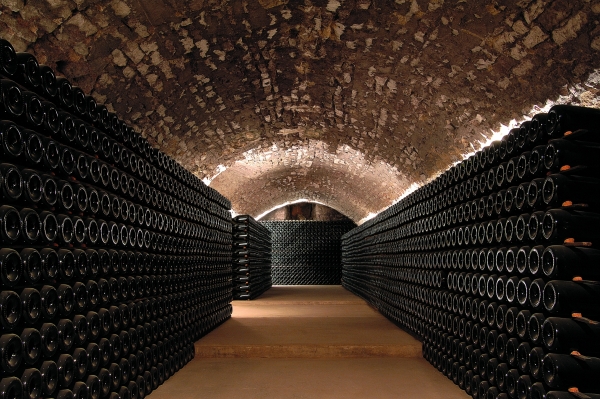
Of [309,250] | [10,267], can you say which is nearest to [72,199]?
[10,267]

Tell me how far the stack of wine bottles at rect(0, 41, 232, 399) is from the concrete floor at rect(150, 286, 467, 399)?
54cm

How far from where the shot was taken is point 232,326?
7281mm

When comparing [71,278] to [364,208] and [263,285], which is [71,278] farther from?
[364,208]

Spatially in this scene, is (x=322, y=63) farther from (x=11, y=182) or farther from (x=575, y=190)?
(x=11, y=182)

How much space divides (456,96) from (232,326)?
4453 millimetres

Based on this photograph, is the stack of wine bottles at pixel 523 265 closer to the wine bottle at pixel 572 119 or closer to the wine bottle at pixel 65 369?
the wine bottle at pixel 572 119

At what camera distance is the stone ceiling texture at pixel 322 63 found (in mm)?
3969

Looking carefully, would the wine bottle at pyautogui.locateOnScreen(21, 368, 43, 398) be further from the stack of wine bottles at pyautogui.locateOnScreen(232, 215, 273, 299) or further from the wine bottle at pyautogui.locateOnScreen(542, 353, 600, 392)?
the stack of wine bottles at pyautogui.locateOnScreen(232, 215, 273, 299)

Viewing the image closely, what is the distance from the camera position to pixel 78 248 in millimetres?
2986

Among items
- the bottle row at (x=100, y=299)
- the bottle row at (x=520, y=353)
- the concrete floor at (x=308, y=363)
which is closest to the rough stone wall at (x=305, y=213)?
the concrete floor at (x=308, y=363)

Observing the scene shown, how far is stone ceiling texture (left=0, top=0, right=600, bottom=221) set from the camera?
3.97 m

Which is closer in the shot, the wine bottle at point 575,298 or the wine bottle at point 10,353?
the wine bottle at point 10,353

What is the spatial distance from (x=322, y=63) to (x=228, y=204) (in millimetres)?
3302

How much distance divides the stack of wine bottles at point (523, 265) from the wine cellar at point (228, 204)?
16mm
